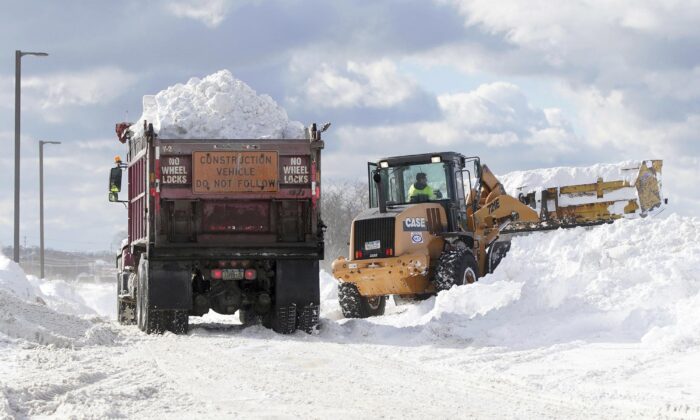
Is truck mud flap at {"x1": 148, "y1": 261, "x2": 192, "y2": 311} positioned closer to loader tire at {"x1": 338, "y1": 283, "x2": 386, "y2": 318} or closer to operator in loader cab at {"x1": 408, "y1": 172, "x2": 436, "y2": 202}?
loader tire at {"x1": 338, "y1": 283, "x2": 386, "y2": 318}

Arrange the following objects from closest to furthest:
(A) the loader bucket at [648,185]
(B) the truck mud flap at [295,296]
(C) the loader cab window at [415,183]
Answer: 1. (B) the truck mud flap at [295,296]
2. (C) the loader cab window at [415,183]
3. (A) the loader bucket at [648,185]

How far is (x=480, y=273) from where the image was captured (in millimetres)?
20766

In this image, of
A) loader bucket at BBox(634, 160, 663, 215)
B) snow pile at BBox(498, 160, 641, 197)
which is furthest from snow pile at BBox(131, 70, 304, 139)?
loader bucket at BBox(634, 160, 663, 215)

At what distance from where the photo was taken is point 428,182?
19.9 meters

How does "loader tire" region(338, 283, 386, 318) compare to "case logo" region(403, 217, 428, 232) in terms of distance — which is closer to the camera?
"case logo" region(403, 217, 428, 232)

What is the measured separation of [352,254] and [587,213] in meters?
14.5

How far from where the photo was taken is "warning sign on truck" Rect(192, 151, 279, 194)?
1650 cm

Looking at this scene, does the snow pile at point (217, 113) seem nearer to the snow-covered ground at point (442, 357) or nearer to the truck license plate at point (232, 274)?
the truck license plate at point (232, 274)

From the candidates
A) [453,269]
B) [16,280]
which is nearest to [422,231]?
[453,269]

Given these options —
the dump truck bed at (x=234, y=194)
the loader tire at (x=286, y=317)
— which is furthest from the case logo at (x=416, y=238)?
the loader tire at (x=286, y=317)

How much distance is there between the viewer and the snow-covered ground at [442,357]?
9164mm

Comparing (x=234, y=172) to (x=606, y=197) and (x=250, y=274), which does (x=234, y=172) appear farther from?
(x=606, y=197)

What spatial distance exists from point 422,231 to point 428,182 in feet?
3.85

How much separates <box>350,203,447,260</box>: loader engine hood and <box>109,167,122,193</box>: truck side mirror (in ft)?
14.2
